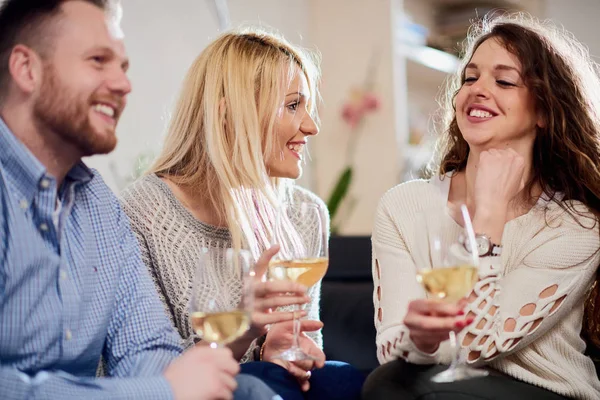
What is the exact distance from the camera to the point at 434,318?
1410 mm

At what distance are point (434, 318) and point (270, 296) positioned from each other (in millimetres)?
318

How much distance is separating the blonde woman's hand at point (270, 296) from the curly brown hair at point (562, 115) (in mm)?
750

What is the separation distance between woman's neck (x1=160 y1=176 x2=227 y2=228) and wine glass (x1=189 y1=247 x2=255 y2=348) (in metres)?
0.67

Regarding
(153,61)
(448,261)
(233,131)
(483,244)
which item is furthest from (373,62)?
(448,261)

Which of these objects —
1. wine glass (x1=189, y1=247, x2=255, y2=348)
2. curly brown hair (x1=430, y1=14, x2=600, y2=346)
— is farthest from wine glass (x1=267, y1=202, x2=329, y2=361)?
curly brown hair (x1=430, y1=14, x2=600, y2=346)

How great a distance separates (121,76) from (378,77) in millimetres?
2949

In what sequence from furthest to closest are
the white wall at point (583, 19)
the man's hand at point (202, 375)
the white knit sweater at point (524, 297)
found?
1. the white wall at point (583, 19)
2. the white knit sweater at point (524, 297)
3. the man's hand at point (202, 375)

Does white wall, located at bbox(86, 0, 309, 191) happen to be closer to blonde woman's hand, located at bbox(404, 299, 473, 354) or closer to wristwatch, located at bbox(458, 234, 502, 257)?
wristwatch, located at bbox(458, 234, 502, 257)

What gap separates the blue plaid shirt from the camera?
1.26 metres

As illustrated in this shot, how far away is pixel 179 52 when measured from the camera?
3551mm

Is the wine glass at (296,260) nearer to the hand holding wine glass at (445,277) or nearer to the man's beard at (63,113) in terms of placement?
the hand holding wine glass at (445,277)

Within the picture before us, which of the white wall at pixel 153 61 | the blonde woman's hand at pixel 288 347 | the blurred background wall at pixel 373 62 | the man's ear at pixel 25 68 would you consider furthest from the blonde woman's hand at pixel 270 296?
the blurred background wall at pixel 373 62

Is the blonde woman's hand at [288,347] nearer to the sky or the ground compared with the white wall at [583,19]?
nearer to the ground

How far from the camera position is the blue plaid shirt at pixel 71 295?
1257mm
